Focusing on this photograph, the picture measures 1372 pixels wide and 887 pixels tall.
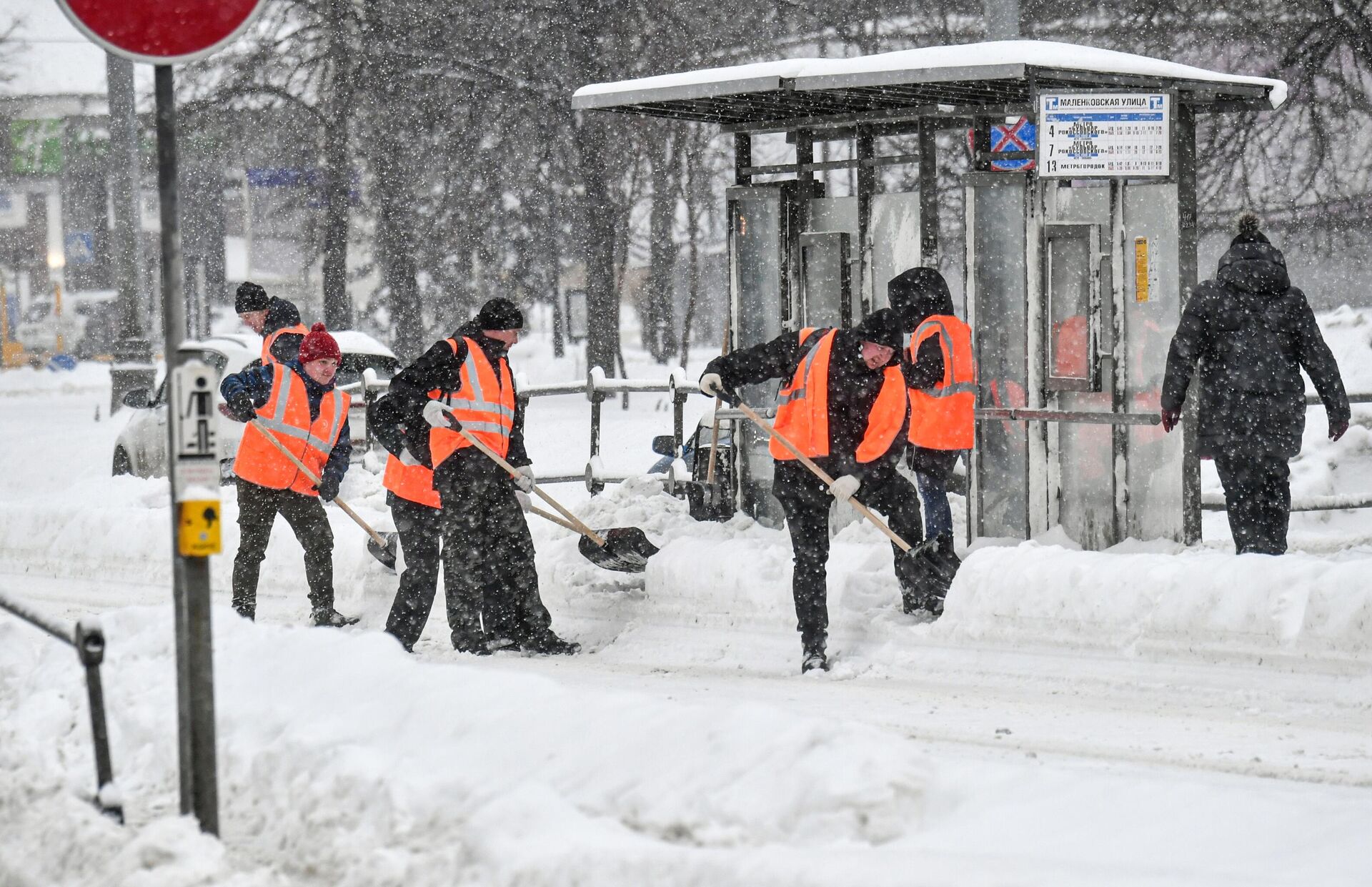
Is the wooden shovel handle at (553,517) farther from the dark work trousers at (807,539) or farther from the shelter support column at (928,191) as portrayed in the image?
the shelter support column at (928,191)

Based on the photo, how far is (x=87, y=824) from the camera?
5.04 m

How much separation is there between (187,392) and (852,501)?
4.17m

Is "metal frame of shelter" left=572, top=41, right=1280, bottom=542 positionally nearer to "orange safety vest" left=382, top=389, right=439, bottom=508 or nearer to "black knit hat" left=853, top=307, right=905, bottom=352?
"black knit hat" left=853, top=307, right=905, bottom=352

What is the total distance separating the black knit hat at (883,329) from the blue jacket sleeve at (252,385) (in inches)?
126

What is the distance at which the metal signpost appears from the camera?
4688 mm

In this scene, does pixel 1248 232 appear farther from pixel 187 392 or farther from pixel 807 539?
pixel 187 392

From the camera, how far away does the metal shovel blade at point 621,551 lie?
9.65m

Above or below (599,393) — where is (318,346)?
above

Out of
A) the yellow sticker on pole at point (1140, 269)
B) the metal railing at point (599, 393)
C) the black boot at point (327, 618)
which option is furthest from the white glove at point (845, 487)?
the metal railing at point (599, 393)

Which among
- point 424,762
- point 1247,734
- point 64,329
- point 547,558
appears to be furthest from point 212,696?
point 64,329

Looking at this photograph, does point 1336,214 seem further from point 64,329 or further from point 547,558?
point 64,329

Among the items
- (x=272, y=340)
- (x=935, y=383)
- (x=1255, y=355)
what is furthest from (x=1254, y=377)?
(x=272, y=340)

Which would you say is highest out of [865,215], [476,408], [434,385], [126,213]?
[126,213]

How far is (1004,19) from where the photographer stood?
12.9 m
